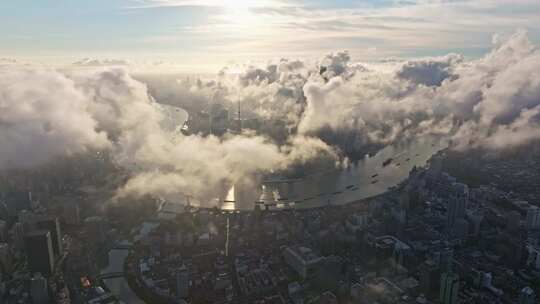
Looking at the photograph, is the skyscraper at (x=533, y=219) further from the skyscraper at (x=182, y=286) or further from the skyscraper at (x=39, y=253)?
the skyscraper at (x=39, y=253)

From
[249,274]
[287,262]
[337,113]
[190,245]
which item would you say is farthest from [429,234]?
[337,113]

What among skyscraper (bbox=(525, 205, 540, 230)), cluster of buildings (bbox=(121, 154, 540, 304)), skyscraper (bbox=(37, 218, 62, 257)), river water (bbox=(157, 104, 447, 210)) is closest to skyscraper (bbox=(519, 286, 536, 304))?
cluster of buildings (bbox=(121, 154, 540, 304))

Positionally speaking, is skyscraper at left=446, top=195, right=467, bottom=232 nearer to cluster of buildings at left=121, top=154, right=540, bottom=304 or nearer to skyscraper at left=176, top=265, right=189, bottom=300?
cluster of buildings at left=121, top=154, right=540, bottom=304

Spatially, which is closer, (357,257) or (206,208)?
(357,257)

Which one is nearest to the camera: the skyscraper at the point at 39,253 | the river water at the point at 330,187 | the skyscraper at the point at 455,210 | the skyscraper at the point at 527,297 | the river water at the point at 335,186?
the skyscraper at the point at 527,297

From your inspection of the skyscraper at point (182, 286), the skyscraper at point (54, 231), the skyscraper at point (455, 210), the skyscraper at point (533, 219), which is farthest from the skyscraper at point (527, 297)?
the skyscraper at point (54, 231)

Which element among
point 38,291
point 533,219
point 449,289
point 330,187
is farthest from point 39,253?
point 533,219

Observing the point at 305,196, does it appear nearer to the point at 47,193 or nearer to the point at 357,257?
the point at 357,257
